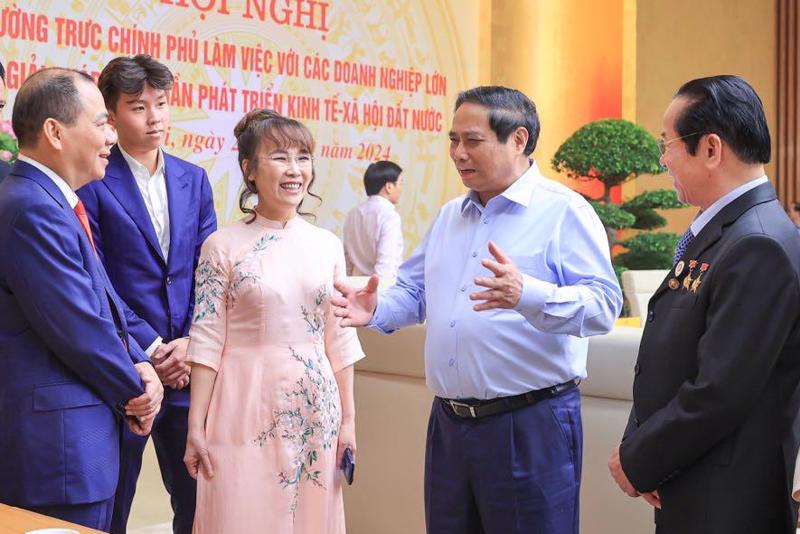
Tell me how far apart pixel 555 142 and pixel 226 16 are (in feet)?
12.8

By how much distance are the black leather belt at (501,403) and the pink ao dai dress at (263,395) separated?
0.35 m

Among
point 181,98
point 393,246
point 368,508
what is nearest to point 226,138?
point 181,98

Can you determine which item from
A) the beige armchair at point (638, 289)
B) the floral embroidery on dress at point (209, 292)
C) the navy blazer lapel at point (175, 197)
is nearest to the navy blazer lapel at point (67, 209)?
the floral embroidery on dress at point (209, 292)

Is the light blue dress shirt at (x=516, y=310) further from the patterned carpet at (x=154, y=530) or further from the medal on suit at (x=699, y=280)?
the patterned carpet at (x=154, y=530)

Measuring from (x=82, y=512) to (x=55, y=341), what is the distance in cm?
36

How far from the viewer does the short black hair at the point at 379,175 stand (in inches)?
262

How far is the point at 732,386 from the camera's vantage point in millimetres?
1646

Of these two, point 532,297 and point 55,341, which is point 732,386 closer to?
point 532,297

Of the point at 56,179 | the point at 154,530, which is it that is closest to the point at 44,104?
the point at 56,179

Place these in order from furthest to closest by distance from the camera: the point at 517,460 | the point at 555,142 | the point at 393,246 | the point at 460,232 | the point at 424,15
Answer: the point at 555,142, the point at 424,15, the point at 393,246, the point at 460,232, the point at 517,460

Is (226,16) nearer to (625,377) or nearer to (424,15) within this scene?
(424,15)

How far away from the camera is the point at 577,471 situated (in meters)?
2.24

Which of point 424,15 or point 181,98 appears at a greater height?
point 424,15

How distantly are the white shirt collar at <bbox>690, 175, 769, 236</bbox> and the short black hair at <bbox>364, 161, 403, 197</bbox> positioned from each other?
193 inches
